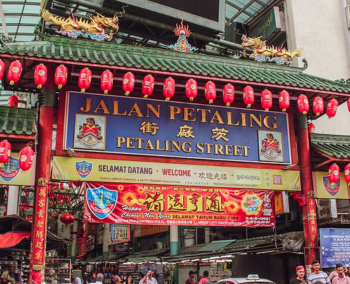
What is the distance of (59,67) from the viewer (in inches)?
444

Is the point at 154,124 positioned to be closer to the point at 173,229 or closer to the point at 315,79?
the point at 315,79

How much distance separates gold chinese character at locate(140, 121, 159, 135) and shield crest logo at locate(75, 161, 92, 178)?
1.93 metres

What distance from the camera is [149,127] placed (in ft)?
42.3

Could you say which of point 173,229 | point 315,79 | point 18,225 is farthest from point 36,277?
point 173,229

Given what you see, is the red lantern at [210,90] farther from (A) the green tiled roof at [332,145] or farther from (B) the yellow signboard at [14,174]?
(B) the yellow signboard at [14,174]

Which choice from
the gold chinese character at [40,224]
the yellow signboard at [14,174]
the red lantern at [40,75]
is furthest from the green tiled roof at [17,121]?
the gold chinese character at [40,224]

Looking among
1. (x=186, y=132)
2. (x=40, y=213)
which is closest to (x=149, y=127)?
(x=186, y=132)

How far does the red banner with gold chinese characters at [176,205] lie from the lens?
12.4 m

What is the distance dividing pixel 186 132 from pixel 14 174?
513 centimetres

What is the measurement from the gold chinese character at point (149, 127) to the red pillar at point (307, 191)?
4934 mm

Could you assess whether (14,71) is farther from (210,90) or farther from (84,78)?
(210,90)

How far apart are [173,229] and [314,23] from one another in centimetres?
1342

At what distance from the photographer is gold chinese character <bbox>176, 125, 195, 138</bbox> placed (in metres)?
13.1

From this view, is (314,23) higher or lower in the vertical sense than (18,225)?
higher
